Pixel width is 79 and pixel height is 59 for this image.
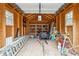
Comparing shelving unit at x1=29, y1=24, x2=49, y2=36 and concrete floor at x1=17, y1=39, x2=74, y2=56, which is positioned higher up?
shelving unit at x1=29, y1=24, x2=49, y2=36

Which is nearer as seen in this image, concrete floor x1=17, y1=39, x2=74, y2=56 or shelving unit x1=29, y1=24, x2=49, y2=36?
concrete floor x1=17, y1=39, x2=74, y2=56

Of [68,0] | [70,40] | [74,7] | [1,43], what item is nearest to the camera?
[68,0]

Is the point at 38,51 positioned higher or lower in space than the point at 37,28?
lower

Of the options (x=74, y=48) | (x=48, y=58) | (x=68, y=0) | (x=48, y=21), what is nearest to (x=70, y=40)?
(x=74, y=48)

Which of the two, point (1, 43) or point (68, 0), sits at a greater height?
point (68, 0)

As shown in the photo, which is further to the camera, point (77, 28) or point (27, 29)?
point (27, 29)

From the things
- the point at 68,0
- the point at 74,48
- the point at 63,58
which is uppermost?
the point at 68,0

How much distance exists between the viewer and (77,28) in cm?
840

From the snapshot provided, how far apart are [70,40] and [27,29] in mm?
12487

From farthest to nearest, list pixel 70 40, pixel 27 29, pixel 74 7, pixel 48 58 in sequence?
pixel 27 29, pixel 70 40, pixel 74 7, pixel 48 58

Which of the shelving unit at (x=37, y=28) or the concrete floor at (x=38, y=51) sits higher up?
the shelving unit at (x=37, y=28)

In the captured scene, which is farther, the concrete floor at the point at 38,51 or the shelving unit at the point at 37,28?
the shelving unit at the point at 37,28

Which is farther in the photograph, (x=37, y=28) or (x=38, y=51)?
(x=37, y=28)

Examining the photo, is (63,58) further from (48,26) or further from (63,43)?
(48,26)
